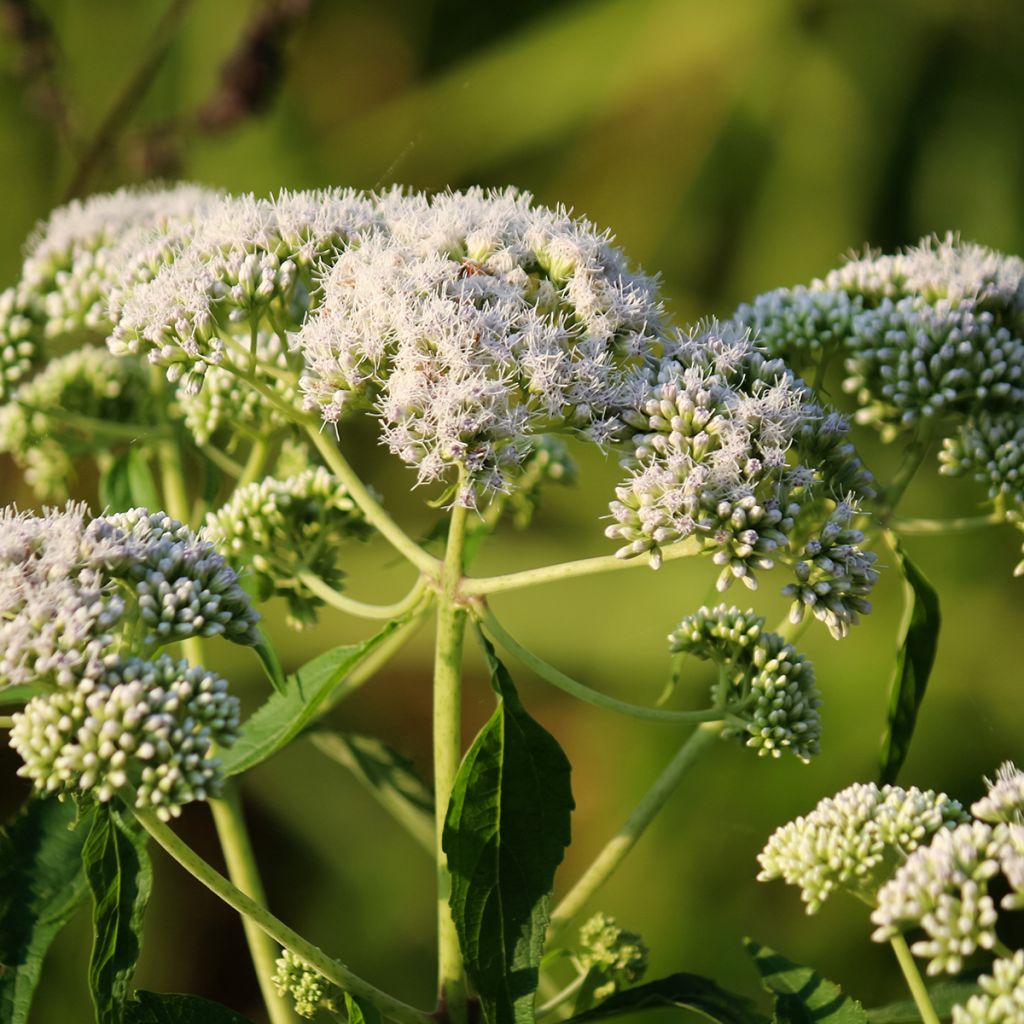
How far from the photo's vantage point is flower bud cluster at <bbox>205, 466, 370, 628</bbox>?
2289mm

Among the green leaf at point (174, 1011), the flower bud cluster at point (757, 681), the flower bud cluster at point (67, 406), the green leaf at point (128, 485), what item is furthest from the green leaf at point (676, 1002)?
the flower bud cluster at point (67, 406)

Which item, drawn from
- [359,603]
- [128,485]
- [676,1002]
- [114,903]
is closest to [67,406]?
[128,485]

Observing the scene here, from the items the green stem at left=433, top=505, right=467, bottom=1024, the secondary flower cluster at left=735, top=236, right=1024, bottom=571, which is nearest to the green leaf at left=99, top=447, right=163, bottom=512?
the green stem at left=433, top=505, right=467, bottom=1024

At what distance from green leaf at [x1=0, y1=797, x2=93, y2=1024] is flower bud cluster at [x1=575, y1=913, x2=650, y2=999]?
0.85 metres

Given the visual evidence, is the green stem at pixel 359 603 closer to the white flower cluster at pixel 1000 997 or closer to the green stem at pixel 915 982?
the green stem at pixel 915 982

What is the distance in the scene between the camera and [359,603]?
212 centimetres

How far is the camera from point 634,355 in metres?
2.06

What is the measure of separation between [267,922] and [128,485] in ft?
3.54

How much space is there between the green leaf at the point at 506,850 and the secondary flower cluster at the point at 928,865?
351 millimetres

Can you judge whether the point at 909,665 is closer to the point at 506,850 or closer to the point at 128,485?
the point at 506,850

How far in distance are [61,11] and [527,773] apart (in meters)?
4.62

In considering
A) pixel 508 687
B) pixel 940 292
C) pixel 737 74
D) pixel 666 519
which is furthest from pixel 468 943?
pixel 737 74

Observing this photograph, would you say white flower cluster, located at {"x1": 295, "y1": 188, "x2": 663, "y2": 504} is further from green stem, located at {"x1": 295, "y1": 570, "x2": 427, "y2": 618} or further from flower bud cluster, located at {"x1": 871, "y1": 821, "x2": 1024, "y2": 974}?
flower bud cluster, located at {"x1": 871, "y1": 821, "x2": 1024, "y2": 974}

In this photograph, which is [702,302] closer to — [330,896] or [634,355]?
[330,896]
